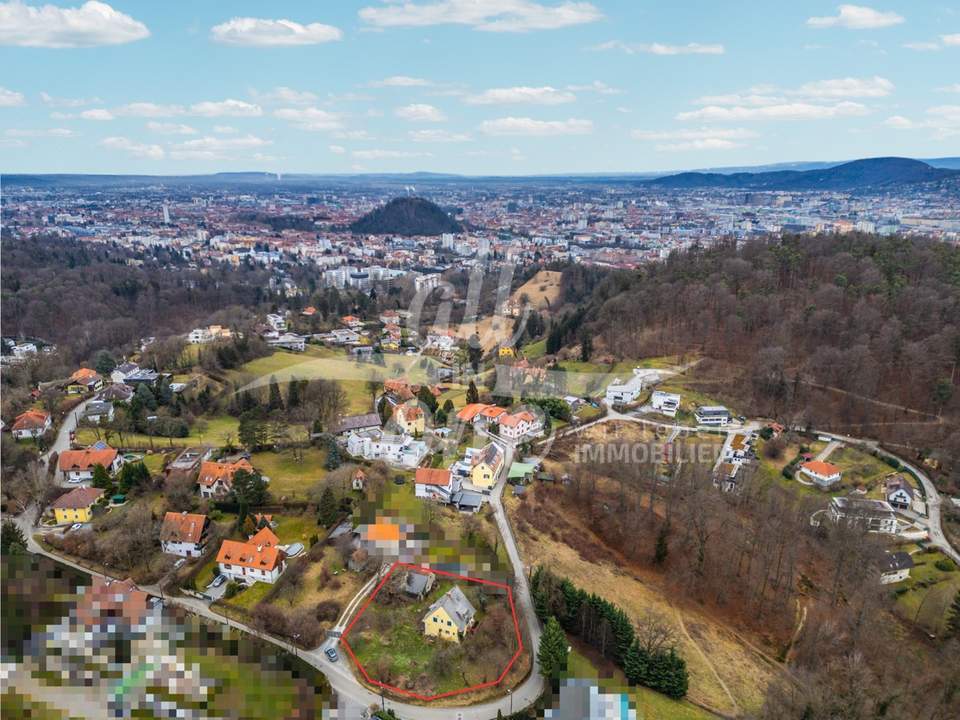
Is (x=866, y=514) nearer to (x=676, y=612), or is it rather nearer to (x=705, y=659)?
(x=676, y=612)

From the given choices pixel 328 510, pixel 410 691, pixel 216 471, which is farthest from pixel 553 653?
pixel 216 471

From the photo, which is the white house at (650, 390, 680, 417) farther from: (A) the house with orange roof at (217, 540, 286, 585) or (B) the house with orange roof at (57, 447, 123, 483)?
(B) the house with orange roof at (57, 447, 123, 483)

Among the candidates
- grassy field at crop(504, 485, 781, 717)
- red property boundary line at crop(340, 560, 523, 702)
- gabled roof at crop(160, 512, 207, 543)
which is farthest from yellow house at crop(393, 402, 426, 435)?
gabled roof at crop(160, 512, 207, 543)

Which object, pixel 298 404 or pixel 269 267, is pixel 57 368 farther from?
pixel 269 267

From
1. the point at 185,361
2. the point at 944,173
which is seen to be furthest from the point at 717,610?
the point at 944,173

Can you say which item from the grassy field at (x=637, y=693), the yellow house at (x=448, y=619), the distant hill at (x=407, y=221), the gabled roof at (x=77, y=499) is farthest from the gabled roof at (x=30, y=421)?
the distant hill at (x=407, y=221)

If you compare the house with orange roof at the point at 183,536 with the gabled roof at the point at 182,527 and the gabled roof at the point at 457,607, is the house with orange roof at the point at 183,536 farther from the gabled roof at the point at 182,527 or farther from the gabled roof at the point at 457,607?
the gabled roof at the point at 457,607
